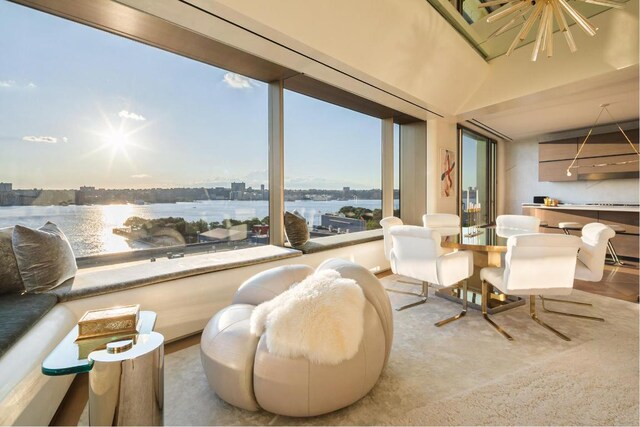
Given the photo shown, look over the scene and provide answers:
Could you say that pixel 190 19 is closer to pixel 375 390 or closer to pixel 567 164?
pixel 375 390

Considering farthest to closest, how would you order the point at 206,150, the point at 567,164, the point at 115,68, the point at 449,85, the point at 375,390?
1. the point at 567,164
2. the point at 449,85
3. the point at 206,150
4. the point at 115,68
5. the point at 375,390

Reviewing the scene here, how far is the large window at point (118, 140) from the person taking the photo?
7.39 feet

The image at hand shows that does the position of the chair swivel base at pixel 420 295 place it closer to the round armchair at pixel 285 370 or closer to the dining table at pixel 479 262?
the dining table at pixel 479 262

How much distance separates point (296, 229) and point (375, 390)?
2.25 meters

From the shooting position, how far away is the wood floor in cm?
166

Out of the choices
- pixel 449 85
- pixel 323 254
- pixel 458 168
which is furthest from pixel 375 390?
pixel 458 168

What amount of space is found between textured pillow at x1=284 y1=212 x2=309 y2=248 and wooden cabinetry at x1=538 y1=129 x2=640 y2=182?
603 cm

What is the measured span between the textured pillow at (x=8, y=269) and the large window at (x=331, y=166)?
8.29 feet

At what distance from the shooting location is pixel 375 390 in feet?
5.98

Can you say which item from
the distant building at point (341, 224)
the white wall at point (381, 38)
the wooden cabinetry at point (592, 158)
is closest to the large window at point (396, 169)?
the distant building at point (341, 224)

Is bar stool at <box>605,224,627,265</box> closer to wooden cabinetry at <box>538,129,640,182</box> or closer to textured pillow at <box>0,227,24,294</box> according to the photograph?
wooden cabinetry at <box>538,129,640,182</box>

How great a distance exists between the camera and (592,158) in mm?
A: 6062

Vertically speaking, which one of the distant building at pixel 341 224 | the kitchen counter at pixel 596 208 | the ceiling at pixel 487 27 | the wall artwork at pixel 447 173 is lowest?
the distant building at pixel 341 224

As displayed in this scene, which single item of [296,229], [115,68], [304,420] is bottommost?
[304,420]
